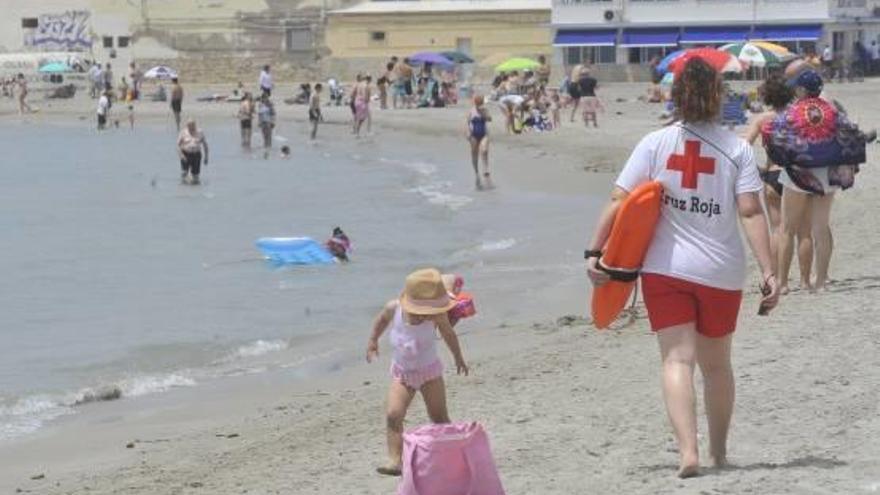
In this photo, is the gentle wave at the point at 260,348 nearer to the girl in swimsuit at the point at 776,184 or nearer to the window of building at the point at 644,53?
the girl in swimsuit at the point at 776,184

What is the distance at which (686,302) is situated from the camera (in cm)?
637

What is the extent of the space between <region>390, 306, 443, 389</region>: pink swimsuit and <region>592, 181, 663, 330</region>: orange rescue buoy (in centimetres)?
144

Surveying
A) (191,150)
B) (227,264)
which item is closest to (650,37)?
(191,150)

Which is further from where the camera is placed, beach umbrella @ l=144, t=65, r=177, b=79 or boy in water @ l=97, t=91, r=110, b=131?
beach umbrella @ l=144, t=65, r=177, b=79

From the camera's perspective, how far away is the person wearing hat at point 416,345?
24.6 ft

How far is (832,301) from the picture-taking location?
11.3 m

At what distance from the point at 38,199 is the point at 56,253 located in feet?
33.2

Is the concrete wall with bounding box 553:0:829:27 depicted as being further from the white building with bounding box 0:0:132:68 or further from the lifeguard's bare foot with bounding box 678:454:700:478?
the lifeguard's bare foot with bounding box 678:454:700:478

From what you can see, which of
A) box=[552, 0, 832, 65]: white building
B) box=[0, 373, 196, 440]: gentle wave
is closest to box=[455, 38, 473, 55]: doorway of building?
box=[552, 0, 832, 65]: white building

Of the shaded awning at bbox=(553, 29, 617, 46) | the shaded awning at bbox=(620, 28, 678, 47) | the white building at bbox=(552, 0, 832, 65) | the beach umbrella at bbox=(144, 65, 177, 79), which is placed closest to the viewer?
the white building at bbox=(552, 0, 832, 65)

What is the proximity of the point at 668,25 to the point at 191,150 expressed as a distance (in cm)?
3052

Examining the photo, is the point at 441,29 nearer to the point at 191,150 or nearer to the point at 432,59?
the point at 432,59

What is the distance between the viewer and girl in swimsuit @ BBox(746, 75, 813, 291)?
1082 centimetres

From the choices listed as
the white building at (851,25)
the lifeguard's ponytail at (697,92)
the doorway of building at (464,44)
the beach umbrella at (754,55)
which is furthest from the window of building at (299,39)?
the lifeguard's ponytail at (697,92)
